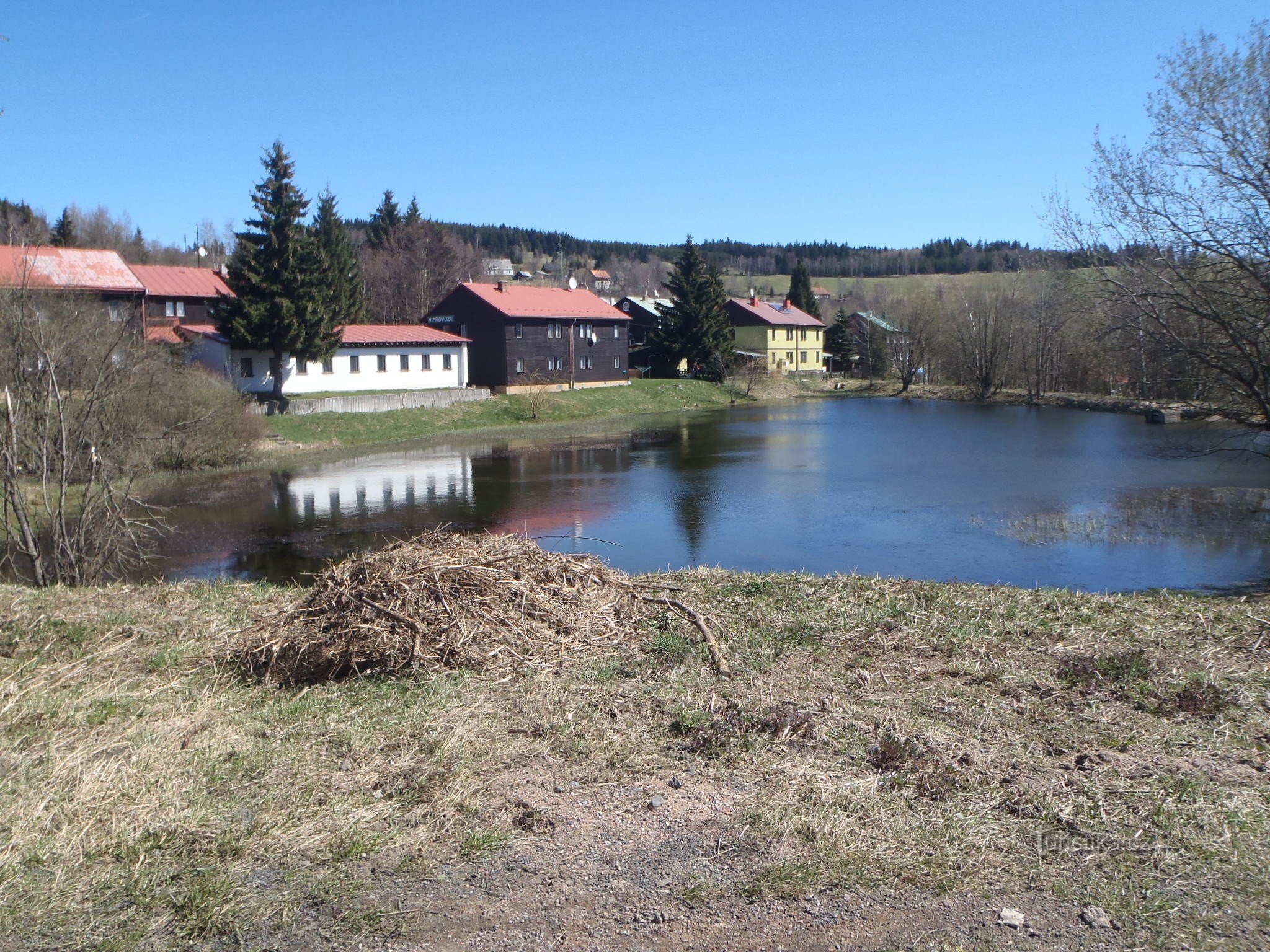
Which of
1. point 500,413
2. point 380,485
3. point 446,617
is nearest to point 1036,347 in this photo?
point 500,413

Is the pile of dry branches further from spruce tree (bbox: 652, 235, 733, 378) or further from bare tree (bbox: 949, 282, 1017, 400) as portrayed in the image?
bare tree (bbox: 949, 282, 1017, 400)

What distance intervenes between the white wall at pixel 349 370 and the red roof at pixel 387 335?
339mm

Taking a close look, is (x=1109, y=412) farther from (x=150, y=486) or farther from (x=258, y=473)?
(x=150, y=486)

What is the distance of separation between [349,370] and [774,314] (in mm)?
40003

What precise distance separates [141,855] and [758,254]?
581 feet

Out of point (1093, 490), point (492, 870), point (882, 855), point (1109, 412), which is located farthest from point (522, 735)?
point (1109, 412)

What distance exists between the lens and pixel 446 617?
6930mm

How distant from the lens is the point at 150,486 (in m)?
28.0

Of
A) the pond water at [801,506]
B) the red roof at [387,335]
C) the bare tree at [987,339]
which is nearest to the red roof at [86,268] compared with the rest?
the red roof at [387,335]

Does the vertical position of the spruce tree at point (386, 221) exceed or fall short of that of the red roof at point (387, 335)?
it exceeds it

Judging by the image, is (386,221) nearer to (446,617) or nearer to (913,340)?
(913,340)

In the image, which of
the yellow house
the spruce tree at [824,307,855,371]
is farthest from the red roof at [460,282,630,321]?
the spruce tree at [824,307,855,371]

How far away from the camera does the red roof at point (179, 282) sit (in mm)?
46562

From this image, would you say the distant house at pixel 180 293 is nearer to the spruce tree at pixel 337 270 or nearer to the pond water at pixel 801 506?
the spruce tree at pixel 337 270
